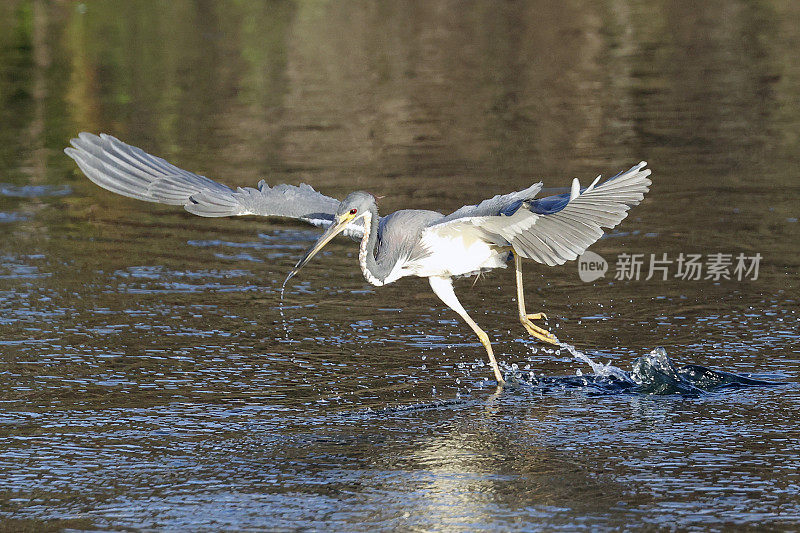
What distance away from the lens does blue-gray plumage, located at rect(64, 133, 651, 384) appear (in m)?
7.69

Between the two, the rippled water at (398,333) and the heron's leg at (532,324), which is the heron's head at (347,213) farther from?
the heron's leg at (532,324)

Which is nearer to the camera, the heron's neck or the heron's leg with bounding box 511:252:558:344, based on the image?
the heron's neck

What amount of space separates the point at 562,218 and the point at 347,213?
4.38 ft

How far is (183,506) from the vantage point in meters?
6.21

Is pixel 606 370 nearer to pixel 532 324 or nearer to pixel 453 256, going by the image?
pixel 532 324

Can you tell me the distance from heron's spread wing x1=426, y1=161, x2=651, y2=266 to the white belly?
0.40 metres

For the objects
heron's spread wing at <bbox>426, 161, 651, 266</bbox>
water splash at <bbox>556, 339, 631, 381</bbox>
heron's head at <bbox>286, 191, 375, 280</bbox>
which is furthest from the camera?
heron's head at <bbox>286, 191, 375, 280</bbox>

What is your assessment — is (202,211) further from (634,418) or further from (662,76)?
(662,76)

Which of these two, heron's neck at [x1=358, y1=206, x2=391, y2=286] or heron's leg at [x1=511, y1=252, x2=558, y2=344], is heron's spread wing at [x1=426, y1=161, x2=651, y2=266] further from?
heron's leg at [x1=511, y1=252, x2=558, y2=344]

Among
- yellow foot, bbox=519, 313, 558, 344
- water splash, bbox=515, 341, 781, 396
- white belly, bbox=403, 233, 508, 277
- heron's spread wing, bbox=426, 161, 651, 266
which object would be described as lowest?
water splash, bbox=515, 341, 781, 396

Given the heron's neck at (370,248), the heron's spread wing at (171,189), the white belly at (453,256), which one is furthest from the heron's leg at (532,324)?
the heron's spread wing at (171,189)

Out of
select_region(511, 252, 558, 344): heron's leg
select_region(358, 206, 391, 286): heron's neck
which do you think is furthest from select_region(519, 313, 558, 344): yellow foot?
select_region(358, 206, 391, 286): heron's neck

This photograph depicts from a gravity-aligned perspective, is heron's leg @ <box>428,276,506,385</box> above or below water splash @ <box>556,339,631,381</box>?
above

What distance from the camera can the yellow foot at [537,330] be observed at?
8.27m
